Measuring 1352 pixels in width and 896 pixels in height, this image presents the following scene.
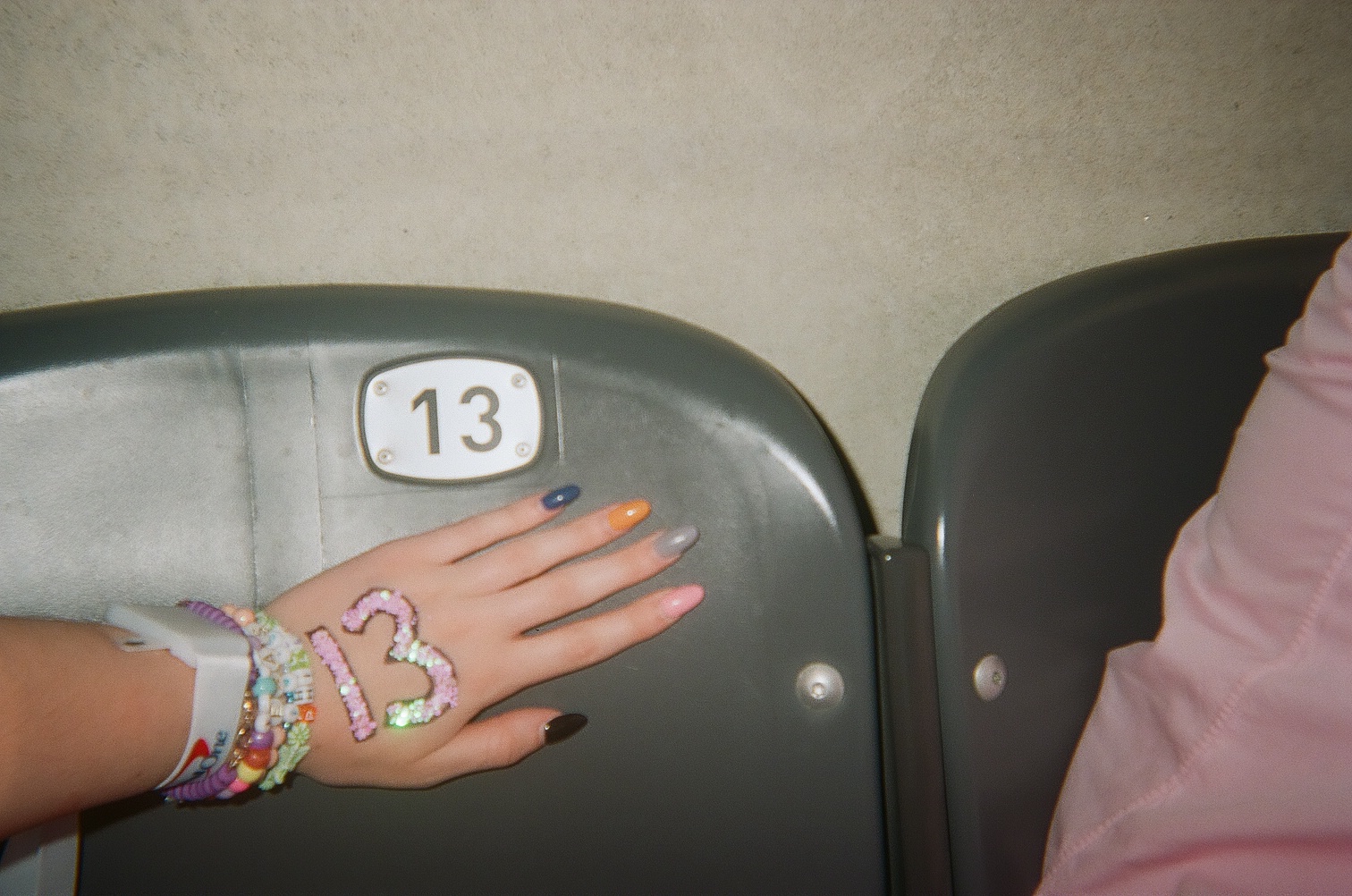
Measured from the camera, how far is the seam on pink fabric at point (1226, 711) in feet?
1.71

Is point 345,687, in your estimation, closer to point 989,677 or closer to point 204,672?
point 204,672

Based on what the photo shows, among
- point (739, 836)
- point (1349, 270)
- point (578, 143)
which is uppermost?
point (578, 143)

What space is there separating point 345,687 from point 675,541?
0.86 feet

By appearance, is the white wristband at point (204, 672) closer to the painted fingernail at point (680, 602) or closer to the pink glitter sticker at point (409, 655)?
the pink glitter sticker at point (409, 655)

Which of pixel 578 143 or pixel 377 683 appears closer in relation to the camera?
pixel 377 683

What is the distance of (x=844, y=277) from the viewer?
0.86 m

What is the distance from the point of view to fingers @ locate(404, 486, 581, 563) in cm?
59

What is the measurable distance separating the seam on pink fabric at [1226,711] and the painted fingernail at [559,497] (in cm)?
46

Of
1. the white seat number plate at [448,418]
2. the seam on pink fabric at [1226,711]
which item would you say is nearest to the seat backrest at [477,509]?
the white seat number plate at [448,418]

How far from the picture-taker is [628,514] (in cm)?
60

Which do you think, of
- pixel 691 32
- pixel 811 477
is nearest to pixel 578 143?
pixel 691 32

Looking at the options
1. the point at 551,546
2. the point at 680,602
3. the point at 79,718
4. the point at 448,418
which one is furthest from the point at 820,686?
the point at 79,718

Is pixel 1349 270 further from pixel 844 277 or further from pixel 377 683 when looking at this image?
pixel 377 683

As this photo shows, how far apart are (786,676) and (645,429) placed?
0.72 feet
